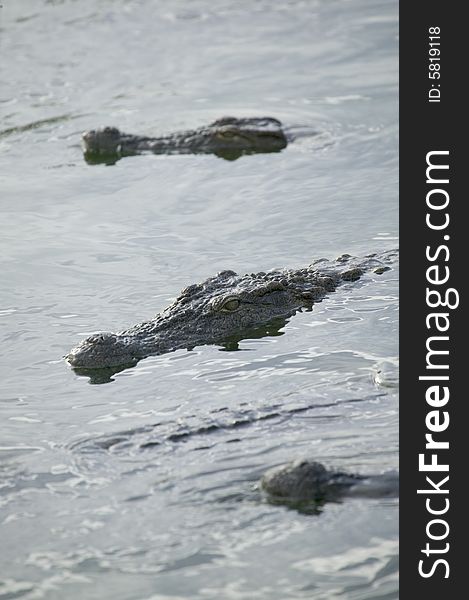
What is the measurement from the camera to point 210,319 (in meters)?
9.40

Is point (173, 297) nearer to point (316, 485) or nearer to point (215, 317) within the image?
point (215, 317)

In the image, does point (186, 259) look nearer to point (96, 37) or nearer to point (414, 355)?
point (414, 355)

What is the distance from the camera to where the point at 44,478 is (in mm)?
7344

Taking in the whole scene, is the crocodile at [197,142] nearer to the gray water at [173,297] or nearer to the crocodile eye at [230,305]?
the gray water at [173,297]

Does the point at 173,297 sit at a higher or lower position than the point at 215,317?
higher

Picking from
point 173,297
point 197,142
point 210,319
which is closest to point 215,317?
point 210,319

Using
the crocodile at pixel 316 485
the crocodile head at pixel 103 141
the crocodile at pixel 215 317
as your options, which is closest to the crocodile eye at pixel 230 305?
the crocodile at pixel 215 317

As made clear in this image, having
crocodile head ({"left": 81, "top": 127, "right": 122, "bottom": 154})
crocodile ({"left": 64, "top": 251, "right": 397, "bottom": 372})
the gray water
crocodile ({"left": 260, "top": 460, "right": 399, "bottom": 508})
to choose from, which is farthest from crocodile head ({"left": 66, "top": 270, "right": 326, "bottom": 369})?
crocodile head ({"left": 81, "top": 127, "right": 122, "bottom": 154})

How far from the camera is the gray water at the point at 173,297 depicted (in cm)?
653

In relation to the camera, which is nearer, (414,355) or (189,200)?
(414,355)

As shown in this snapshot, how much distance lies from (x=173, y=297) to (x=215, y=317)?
95 cm

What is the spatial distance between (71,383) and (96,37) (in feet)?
Answer: 40.2

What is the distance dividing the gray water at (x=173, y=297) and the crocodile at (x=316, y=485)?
82 millimetres

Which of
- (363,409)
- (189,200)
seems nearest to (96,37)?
(189,200)
